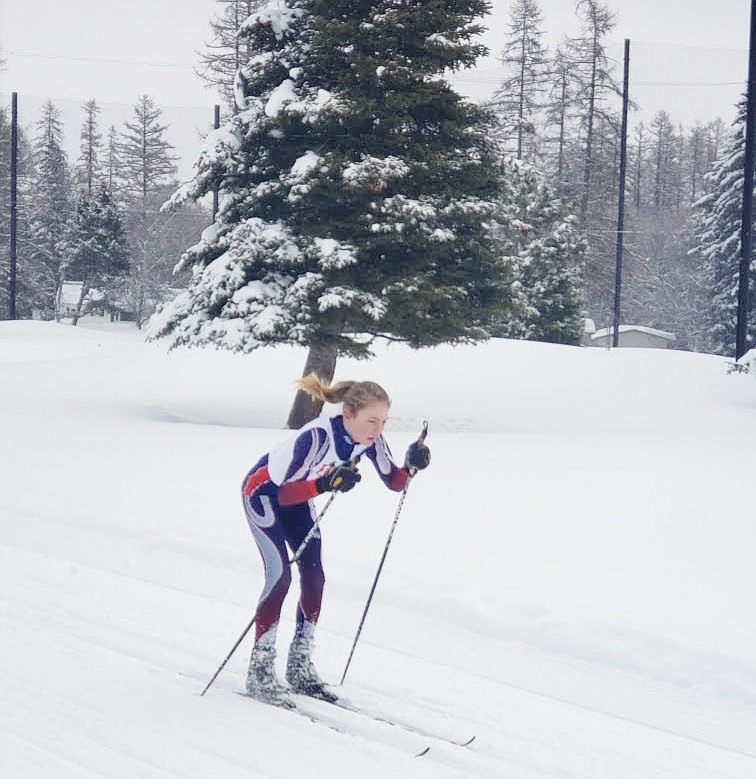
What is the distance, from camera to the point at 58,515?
999cm

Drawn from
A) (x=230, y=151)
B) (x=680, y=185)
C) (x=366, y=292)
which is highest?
(x=680, y=185)

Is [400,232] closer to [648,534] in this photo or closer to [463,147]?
[463,147]

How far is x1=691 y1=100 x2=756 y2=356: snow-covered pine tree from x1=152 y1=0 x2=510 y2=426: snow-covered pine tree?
27.3 m

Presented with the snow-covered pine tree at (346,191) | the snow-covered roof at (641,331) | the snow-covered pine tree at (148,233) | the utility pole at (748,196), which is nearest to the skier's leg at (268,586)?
the snow-covered pine tree at (346,191)

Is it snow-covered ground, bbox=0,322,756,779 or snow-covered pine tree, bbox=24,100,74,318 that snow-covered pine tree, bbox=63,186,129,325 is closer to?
snow-covered pine tree, bbox=24,100,74,318

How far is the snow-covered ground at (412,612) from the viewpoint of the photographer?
4.79 meters

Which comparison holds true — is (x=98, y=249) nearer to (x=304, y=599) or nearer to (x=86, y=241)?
Answer: (x=86, y=241)

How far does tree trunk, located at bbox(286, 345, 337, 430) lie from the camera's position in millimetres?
17891

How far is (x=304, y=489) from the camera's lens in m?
5.23

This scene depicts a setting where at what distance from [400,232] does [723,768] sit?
12.7m

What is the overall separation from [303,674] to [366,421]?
1.47m

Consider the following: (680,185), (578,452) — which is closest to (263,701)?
(578,452)

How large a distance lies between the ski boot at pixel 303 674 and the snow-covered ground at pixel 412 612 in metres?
0.23

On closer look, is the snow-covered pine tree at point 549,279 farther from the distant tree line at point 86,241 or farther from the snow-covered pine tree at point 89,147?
the snow-covered pine tree at point 89,147
